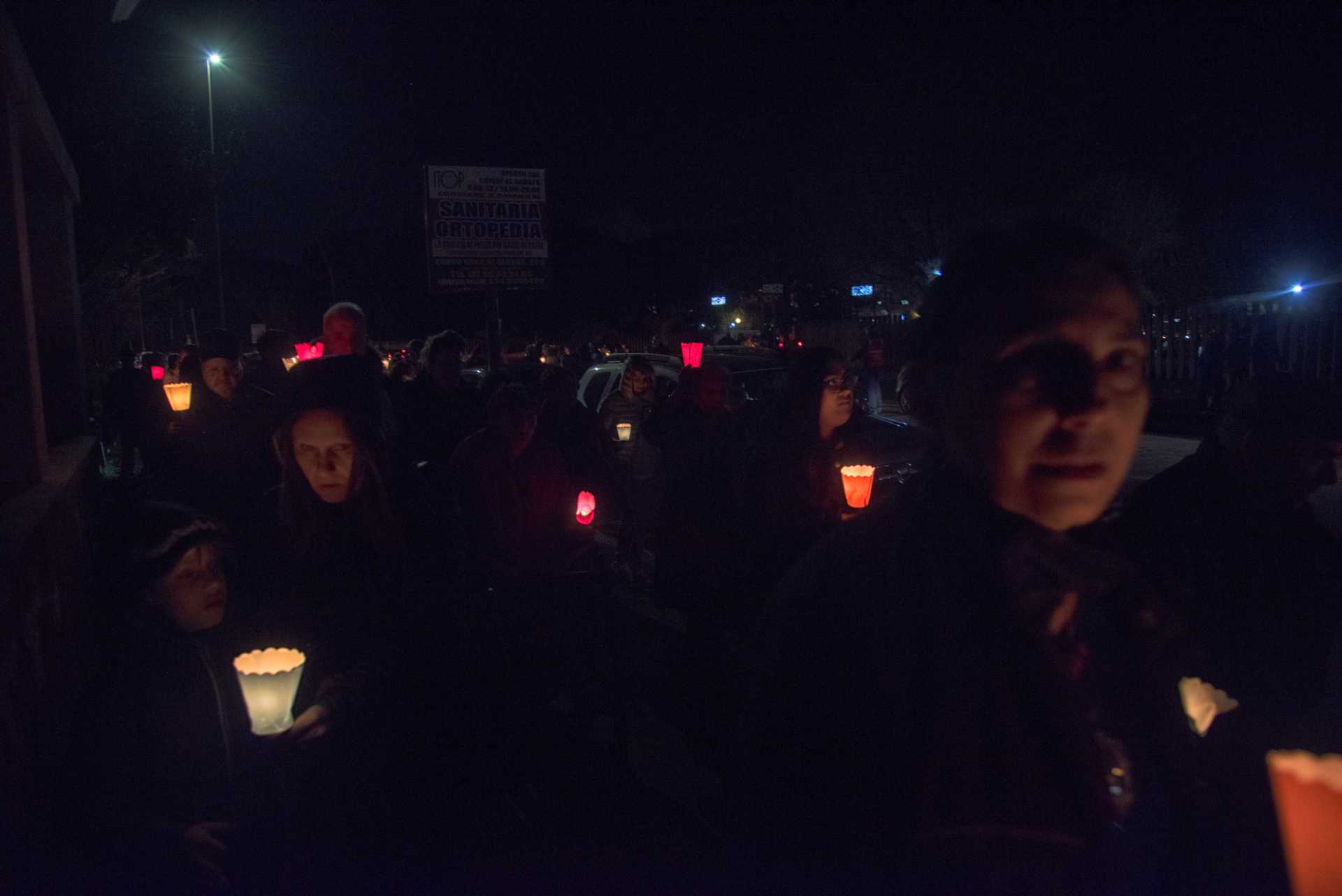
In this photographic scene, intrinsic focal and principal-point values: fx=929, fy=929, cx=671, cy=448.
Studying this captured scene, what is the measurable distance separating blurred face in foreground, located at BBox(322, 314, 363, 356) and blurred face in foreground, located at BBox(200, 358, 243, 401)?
34.3 inches

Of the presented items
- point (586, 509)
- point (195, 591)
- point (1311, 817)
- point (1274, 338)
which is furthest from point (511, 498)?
point (1274, 338)

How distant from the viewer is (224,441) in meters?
4.96

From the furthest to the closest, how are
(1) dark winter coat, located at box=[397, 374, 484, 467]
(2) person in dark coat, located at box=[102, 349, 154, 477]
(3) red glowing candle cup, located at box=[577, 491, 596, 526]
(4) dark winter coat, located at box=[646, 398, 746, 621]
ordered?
(2) person in dark coat, located at box=[102, 349, 154, 477], (1) dark winter coat, located at box=[397, 374, 484, 467], (3) red glowing candle cup, located at box=[577, 491, 596, 526], (4) dark winter coat, located at box=[646, 398, 746, 621]

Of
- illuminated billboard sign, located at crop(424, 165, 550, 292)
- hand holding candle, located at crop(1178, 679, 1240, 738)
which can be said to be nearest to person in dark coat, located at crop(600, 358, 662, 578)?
hand holding candle, located at crop(1178, 679, 1240, 738)

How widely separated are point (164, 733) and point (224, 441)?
3147 millimetres

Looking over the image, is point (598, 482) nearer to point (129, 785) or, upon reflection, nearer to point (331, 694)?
point (331, 694)

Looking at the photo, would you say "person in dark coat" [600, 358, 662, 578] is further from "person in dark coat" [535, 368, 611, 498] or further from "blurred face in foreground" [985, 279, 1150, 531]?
"blurred face in foreground" [985, 279, 1150, 531]

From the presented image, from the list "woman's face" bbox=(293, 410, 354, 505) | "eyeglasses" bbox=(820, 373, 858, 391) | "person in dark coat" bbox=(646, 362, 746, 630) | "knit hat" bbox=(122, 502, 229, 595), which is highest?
"eyeglasses" bbox=(820, 373, 858, 391)

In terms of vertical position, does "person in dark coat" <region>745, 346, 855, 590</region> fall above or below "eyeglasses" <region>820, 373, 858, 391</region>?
below

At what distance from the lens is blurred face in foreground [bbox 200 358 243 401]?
600 centimetres

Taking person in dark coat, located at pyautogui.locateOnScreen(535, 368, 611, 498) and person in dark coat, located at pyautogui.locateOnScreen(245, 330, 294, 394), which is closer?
person in dark coat, located at pyautogui.locateOnScreen(535, 368, 611, 498)

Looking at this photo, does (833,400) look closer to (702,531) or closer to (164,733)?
(702,531)

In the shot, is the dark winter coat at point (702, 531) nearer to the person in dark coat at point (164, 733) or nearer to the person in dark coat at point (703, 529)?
the person in dark coat at point (703, 529)

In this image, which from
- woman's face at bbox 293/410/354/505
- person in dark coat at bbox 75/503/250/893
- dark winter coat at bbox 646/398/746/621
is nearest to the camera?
person in dark coat at bbox 75/503/250/893
